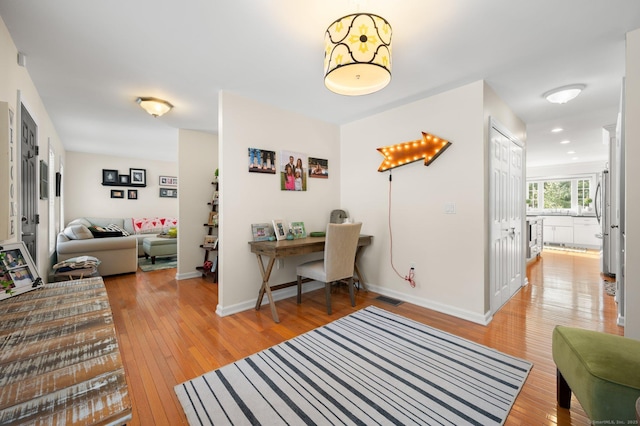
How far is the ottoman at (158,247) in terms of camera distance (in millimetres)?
5418

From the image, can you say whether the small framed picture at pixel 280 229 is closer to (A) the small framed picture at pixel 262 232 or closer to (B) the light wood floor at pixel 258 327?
(A) the small framed picture at pixel 262 232

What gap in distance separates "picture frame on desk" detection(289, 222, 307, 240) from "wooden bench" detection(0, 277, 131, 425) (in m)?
2.16

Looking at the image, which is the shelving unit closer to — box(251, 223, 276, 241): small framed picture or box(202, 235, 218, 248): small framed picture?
box(202, 235, 218, 248): small framed picture

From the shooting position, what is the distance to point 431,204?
3.02m

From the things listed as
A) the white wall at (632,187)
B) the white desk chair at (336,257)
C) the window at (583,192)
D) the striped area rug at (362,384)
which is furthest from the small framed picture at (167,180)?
the window at (583,192)

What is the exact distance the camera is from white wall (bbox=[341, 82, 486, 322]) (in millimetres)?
2688

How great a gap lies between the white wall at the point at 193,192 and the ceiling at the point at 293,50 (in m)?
0.90

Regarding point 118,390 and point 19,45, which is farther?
point 19,45

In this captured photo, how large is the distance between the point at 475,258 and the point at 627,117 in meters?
1.49

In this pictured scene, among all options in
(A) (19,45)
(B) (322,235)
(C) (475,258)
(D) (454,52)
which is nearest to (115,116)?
(A) (19,45)

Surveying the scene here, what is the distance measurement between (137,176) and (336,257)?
6195 mm

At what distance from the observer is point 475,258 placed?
106 inches

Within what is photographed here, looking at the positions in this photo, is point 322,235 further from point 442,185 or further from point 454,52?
point 454,52

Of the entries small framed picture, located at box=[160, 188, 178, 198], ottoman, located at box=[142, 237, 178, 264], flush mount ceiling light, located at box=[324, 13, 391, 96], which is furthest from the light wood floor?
small framed picture, located at box=[160, 188, 178, 198]
